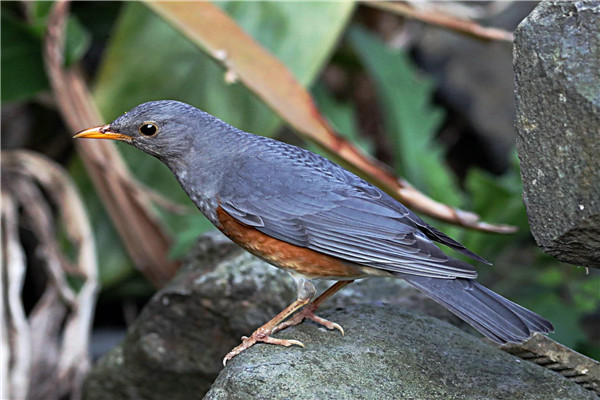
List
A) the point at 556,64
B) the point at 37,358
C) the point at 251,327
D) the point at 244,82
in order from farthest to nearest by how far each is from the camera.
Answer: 1. the point at 37,358
2. the point at 244,82
3. the point at 251,327
4. the point at 556,64

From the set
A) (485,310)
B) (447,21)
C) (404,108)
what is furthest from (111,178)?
(485,310)

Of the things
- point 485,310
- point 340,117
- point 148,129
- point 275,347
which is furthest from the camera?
point 340,117

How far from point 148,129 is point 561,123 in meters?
1.74

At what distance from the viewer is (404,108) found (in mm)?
6000

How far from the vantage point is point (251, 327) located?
3877 millimetres

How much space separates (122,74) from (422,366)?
351cm

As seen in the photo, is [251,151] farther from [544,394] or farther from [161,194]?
[161,194]

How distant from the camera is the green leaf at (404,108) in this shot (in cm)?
568

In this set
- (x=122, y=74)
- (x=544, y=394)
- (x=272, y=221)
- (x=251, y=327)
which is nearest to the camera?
(x=544, y=394)

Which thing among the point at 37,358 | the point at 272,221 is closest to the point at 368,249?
the point at 272,221

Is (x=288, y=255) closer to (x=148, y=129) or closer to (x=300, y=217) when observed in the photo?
(x=300, y=217)

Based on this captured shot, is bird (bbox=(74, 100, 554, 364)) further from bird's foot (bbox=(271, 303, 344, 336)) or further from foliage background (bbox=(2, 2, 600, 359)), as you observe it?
foliage background (bbox=(2, 2, 600, 359))

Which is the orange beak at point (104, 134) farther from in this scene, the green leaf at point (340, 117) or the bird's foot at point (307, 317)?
the green leaf at point (340, 117)

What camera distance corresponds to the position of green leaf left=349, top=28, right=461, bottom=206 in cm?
568
